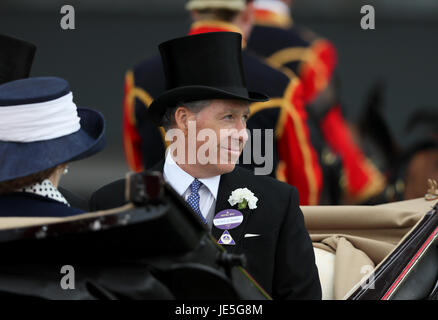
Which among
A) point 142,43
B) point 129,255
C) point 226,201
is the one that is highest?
point 129,255

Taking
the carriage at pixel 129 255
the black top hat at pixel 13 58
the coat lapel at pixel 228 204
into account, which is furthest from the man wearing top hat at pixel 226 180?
the black top hat at pixel 13 58

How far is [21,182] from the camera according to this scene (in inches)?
98.8

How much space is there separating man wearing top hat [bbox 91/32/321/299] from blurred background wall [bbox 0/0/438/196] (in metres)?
5.84

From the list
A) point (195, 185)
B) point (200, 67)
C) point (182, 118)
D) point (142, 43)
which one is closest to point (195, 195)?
point (195, 185)

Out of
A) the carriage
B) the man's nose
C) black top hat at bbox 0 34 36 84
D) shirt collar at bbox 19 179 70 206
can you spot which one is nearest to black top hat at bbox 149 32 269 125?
the man's nose

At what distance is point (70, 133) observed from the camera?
8.70ft

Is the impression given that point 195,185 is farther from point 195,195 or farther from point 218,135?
point 218,135

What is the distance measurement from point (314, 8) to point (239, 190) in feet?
22.2

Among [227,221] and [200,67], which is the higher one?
[200,67]

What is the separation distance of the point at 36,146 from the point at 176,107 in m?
0.71

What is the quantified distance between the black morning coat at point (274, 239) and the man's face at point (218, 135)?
3.5 inches

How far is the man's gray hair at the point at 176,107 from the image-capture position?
10.1 ft

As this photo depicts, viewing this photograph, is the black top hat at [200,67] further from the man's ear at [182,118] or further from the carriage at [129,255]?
the carriage at [129,255]

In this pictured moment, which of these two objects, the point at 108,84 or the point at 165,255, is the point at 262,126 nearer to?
the point at 165,255
